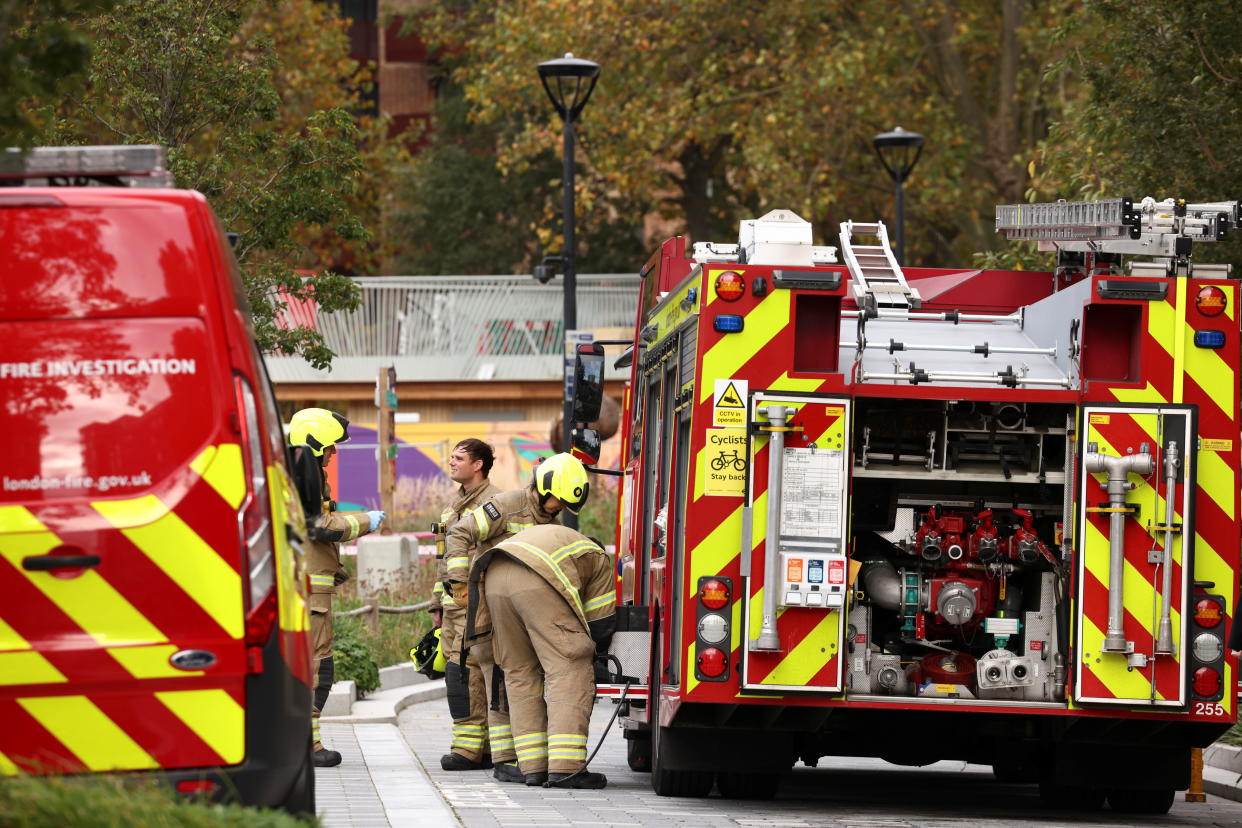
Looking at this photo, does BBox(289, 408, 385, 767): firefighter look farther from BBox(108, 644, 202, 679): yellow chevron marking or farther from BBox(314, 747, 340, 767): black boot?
BBox(108, 644, 202, 679): yellow chevron marking

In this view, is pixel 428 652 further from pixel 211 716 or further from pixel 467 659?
pixel 211 716

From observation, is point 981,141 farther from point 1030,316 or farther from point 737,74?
point 1030,316

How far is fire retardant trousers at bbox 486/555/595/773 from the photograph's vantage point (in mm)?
10922

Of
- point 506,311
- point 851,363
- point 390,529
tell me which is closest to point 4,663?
point 851,363

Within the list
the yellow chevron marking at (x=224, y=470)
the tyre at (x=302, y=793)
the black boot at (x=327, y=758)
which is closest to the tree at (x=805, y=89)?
the black boot at (x=327, y=758)

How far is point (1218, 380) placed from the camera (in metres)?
9.91

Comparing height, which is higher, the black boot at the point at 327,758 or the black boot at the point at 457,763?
the black boot at the point at 327,758

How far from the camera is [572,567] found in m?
11.0

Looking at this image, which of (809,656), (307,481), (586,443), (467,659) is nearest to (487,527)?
(467,659)

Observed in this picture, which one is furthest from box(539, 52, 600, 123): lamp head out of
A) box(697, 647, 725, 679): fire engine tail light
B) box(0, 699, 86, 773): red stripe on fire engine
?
box(0, 699, 86, 773): red stripe on fire engine

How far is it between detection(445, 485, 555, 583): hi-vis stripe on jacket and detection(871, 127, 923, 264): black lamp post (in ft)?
41.3

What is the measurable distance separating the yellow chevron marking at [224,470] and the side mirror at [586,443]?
6.21 meters

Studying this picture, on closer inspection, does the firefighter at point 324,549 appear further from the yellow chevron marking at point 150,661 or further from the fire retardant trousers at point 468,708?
the yellow chevron marking at point 150,661

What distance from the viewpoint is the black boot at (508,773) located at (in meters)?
11.2
